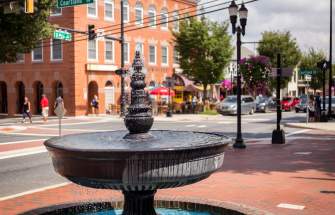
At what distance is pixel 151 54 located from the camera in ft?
160

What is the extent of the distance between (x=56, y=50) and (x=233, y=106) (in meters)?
14.9

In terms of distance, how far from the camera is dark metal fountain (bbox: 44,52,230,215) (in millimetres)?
5609

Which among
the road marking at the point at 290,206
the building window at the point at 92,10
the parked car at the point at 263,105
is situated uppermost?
the building window at the point at 92,10

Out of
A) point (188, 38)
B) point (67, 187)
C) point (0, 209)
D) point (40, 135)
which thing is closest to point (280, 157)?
point (67, 187)

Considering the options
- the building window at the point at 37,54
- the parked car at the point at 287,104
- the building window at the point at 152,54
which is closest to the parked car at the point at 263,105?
the parked car at the point at 287,104

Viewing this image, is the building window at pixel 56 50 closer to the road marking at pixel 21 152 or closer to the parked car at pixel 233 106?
the parked car at pixel 233 106

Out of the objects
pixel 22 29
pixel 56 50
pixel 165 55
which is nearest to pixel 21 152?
pixel 22 29

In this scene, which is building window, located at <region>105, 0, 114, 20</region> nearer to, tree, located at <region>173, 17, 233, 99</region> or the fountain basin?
tree, located at <region>173, 17, 233, 99</region>

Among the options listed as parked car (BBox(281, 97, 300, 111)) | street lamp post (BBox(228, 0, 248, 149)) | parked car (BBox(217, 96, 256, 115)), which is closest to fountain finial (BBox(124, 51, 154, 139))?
street lamp post (BBox(228, 0, 248, 149))

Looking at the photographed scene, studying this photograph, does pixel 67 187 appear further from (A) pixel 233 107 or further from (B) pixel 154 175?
(A) pixel 233 107

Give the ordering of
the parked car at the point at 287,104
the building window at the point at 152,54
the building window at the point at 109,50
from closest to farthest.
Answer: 1. the building window at the point at 109,50
2. the building window at the point at 152,54
3. the parked car at the point at 287,104

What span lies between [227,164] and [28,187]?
5266mm

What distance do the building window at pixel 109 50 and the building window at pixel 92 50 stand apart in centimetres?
138

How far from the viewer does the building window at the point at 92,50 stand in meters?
41.3
